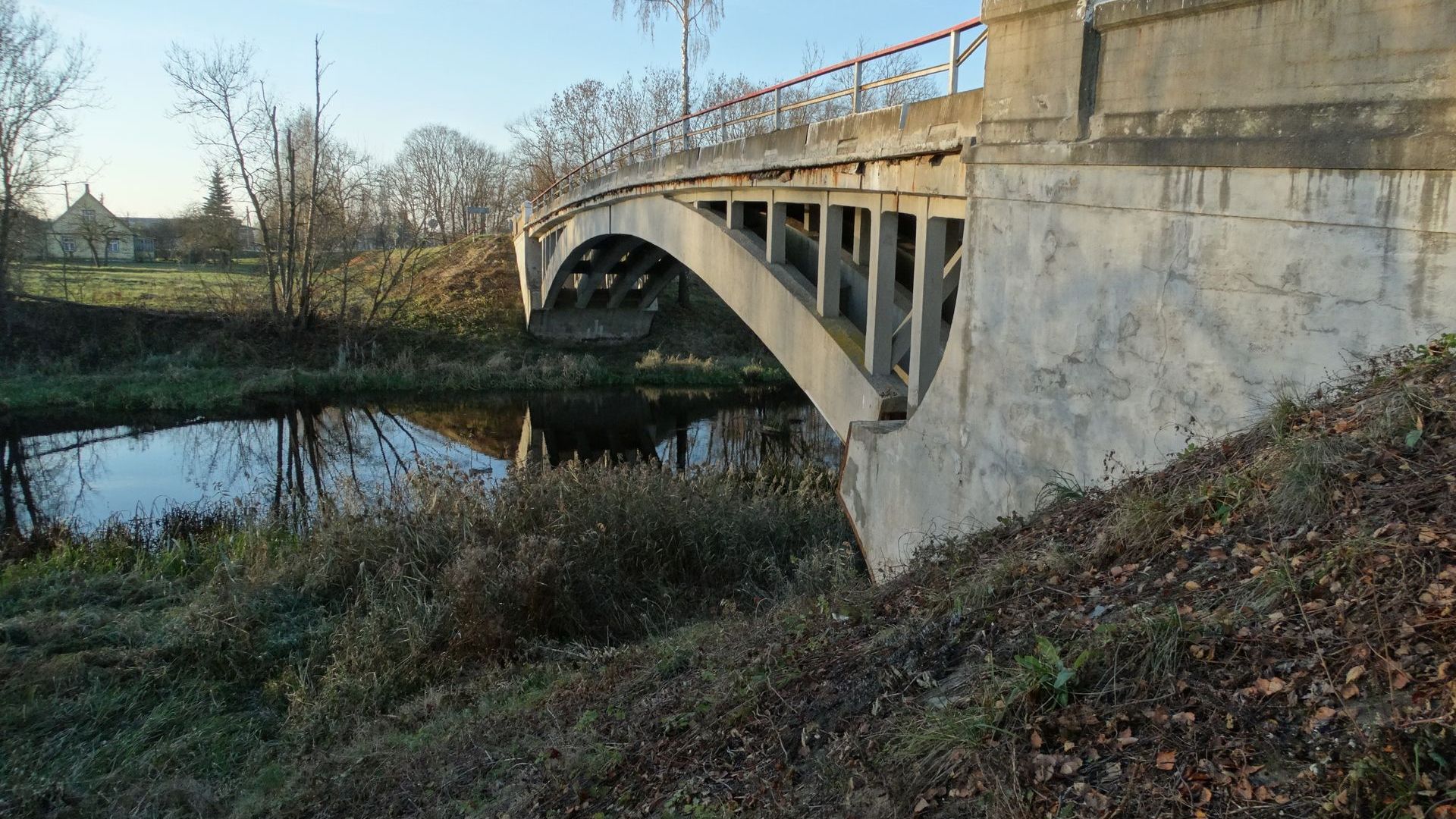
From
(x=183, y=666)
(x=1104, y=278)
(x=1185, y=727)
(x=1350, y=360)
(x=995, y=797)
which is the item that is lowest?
(x=183, y=666)

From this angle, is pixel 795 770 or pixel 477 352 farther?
pixel 477 352

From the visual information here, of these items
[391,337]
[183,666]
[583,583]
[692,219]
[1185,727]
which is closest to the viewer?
[1185,727]

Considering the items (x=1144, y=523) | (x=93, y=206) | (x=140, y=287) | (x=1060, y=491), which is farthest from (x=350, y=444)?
(x=93, y=206)

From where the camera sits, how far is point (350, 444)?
18562mm

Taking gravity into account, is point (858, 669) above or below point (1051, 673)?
below

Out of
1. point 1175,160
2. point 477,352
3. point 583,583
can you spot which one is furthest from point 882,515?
point 477,352

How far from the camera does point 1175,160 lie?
4.89m

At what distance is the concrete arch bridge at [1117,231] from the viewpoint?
4051 mm

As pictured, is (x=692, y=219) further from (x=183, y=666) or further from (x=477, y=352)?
(x=477, y=352)

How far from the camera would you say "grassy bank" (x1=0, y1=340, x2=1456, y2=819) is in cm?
272

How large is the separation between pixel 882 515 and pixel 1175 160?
369 cm

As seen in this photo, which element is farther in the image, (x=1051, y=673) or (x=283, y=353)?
(x=283, y=353)

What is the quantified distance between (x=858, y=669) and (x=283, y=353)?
24233 millimetres

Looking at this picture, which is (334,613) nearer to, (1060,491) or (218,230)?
(1060,491)
